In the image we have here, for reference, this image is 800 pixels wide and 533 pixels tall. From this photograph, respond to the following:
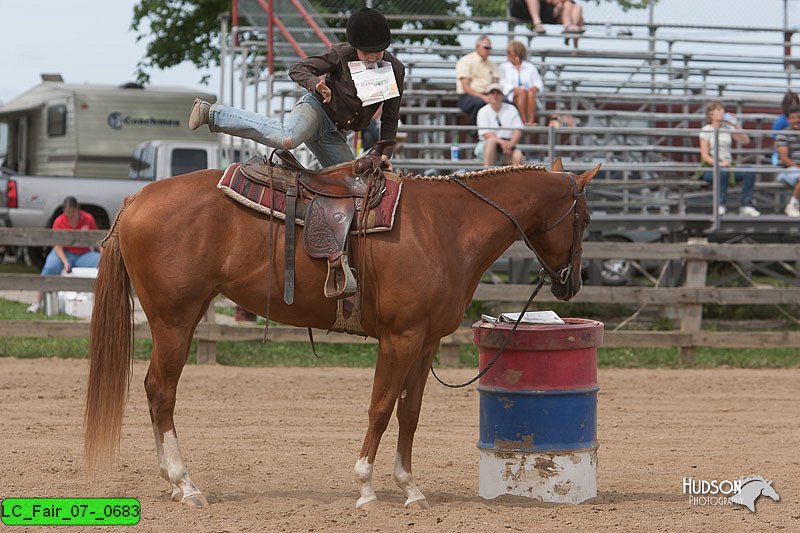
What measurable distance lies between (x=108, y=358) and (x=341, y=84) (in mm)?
2069

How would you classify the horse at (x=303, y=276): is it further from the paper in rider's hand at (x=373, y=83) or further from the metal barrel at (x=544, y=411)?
the paper in rider's hand at (x=373, y=83)

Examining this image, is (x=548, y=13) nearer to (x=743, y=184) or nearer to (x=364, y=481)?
(x=743, y=184)

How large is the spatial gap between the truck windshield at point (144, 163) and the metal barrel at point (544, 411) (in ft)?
46.6

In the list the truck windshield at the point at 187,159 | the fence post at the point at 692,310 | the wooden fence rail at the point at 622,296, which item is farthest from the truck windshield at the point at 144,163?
the fence post at the point at 692,310

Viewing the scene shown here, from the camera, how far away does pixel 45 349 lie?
1209cm

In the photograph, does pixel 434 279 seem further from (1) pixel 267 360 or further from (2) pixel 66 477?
(1) pixel 267 360

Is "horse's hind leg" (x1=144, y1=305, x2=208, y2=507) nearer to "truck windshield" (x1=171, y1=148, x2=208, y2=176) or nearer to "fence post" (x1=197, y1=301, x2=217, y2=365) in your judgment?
"fence post" (x1=197, y1=301, x2=217, y2=365)

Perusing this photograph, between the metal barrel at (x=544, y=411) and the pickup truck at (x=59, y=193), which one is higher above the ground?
the pickup truck at (x=59, y=193)

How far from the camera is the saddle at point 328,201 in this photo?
6.14 metres

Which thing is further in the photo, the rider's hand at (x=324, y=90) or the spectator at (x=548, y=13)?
the spectator at (x=548, y=13)

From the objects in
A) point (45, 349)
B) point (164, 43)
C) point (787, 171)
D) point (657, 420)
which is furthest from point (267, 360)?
point (164, 43)

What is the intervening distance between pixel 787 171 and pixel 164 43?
1639 centimetres

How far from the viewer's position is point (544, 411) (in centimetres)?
626

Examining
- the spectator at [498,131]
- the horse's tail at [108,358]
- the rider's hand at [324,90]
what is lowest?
the horse's tail at [108,358]
